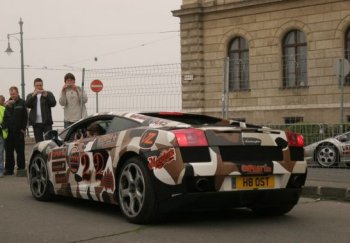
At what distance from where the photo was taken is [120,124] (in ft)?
25.7

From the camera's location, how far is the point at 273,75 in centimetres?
2981

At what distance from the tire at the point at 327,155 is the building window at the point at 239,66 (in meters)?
6.95

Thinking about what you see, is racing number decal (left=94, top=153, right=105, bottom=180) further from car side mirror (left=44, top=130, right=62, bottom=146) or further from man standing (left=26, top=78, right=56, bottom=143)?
man standing (left=26, top=78, right=56, bottom=143)

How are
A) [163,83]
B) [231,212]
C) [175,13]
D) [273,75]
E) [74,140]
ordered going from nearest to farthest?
[231,212] < [74,140] < [163,83] < [273,75] < [175,13]

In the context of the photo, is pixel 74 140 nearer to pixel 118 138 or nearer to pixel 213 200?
pixel 118 138

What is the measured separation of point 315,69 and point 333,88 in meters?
1.15

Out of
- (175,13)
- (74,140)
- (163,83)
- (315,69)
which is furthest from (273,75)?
(74,140)

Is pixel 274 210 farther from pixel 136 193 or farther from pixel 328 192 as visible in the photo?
pixel 328 192

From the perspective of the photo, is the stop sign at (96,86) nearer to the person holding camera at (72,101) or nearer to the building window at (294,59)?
the person holding camera at (72,101)

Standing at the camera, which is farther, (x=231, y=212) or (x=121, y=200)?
(x=231, y=212)

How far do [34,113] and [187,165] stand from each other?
6.63m

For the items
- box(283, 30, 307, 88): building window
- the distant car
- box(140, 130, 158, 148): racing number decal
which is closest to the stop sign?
the distant car

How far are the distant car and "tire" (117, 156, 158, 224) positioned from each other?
859 centimetres

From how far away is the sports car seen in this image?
669 cm
